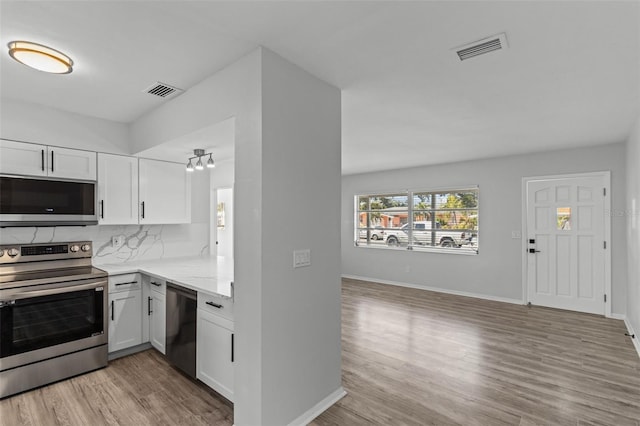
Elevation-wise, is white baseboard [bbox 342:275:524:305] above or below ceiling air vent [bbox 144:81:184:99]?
below

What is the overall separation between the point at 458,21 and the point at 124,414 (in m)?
3.37

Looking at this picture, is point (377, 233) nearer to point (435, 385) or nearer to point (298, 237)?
point (435, 385)

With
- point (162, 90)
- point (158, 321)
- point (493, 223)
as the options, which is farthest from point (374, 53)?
point (493, 223)

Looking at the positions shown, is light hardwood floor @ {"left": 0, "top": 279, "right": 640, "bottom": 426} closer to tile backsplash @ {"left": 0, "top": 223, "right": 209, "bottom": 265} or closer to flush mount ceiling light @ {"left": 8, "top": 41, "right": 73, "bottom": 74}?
tile backsplash @ {"left": 0, "top": 223, "right": 209, "bottom": 265}

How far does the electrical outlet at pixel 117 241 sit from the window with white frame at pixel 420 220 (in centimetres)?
503

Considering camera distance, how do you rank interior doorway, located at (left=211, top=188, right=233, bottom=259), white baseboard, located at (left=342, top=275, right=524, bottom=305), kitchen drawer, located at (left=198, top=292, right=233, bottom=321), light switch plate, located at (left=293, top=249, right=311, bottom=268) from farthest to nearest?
interior doorway, located at (left=211, top=188, right=233, bottom=259), white baseboard, located at (left=342, top=275, right=524, bottom=305), kitchen drawer, located at (left=198, top=292, right=233, bottom=321), light switch plate, located at (left=293, top=249, right=311, bottom=268)

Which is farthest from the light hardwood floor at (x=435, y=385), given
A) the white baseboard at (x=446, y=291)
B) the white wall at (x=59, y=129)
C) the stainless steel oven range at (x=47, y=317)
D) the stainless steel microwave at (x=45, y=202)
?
the white wall at (x=59, y=129)

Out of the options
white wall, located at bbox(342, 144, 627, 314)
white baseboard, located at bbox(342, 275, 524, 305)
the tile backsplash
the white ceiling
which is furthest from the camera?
white baseboard, located at bbox(342, 275, 524, 305)

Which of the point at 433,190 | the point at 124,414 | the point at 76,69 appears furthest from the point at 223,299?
the point at 433,190

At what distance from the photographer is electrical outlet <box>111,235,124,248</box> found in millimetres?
3660

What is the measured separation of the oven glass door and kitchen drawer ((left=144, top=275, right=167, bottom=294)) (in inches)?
16.2

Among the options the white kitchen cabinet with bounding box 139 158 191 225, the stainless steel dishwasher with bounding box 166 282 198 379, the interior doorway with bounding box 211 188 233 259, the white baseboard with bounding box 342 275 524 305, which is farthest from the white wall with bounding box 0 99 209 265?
the white baseboard with bounding box 342 275 524 305

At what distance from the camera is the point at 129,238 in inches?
149

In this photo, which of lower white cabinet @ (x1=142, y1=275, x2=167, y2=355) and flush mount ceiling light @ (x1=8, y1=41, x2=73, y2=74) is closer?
flush mount ceiling light @ (x1=8, y1=41, x2=73, y2=74)
